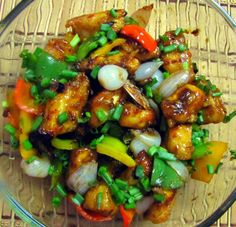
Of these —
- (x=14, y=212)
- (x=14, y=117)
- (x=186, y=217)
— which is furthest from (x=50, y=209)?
(x=186, y=217)

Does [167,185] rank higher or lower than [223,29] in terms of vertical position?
lower

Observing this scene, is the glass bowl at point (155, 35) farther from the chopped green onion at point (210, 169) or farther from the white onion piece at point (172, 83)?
the white onion piece at point (172, 83)

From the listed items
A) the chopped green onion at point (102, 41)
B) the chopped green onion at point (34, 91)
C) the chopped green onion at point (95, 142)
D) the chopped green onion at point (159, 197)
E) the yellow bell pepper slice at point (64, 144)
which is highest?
the chopped green onion at point (102, 41)

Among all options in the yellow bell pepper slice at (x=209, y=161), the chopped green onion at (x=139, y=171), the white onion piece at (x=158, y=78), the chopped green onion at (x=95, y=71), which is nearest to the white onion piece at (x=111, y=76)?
the chopped green onion at (x=95, y=71)

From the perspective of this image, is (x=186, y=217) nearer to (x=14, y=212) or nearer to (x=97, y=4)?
(x=14, y=212)

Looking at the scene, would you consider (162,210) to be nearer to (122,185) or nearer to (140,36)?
(122,185)

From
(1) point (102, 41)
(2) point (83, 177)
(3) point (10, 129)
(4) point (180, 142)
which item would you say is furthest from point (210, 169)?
(3) point (10, 129)
